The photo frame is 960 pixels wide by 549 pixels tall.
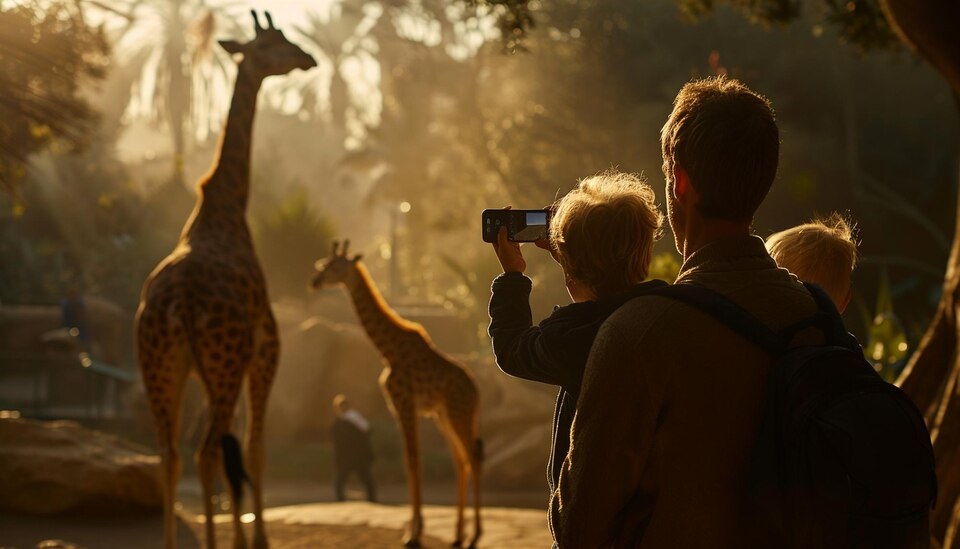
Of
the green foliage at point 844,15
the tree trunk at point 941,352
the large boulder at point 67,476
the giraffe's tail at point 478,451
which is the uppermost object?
the green foliage at point 844,15

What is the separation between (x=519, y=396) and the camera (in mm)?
20281

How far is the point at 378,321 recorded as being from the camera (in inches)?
361

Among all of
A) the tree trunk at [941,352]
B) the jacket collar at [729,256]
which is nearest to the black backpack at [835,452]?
the jacket collar at [729,256]

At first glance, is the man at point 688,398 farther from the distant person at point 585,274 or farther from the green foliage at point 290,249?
the green foliage at point 290,249

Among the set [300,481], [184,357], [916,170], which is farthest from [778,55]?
[184,357]

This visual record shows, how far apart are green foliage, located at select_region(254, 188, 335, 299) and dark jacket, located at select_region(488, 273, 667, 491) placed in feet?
88.0

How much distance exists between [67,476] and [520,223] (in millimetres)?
7686

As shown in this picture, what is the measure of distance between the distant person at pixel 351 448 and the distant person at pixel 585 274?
474 inches

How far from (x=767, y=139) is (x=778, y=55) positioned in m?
29.8

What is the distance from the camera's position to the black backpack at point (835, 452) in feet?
→ 6.18

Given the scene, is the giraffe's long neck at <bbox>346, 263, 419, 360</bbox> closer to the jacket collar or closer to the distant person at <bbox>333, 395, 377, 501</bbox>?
the distant person at <bbox>333, 395, 377, 501</bbox>

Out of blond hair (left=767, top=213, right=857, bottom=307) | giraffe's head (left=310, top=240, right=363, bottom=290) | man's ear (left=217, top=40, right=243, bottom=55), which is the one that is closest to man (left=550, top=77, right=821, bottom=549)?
blond hair (left=767, top=213, right=857, bottom=307)

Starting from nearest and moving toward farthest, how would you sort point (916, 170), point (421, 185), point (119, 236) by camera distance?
point (916, 170) < point (119, 236) < point (421, 185)

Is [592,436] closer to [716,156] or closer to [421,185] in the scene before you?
[716,156]
